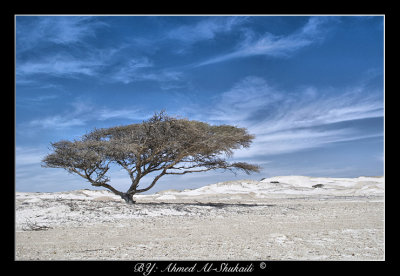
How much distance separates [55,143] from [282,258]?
15.3 m

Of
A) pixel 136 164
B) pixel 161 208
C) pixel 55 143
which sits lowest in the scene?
pixel 161 208

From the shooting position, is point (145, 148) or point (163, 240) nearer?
point (163, 240)

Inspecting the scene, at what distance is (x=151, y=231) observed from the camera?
8.88m

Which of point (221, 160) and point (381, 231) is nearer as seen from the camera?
point (381, 231)

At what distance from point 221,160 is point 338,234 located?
1149cm

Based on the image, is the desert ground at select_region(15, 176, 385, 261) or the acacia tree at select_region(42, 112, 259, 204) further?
the acacia tree at select_region(42, 112, 259, 204)

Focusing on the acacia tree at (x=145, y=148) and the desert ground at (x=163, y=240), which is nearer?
the desert ground at (x=163, y=240)
